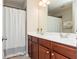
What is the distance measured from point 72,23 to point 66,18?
23 centimetres

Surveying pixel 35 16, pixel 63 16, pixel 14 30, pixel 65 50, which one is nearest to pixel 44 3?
pixel 35 16

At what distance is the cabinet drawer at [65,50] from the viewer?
3.99 feet

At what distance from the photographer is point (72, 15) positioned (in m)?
2.20

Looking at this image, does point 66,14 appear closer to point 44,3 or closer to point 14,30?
point 44,3

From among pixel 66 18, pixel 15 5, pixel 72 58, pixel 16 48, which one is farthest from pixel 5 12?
pixel 72 58

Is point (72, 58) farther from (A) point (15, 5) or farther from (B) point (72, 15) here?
(A) point (15, 5)

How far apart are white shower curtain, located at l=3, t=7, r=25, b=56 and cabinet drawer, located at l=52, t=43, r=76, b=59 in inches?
69.0

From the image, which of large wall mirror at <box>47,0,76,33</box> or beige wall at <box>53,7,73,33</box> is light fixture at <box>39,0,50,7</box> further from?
beige wall at <box>53,7,73,33</box>

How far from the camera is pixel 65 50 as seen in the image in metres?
1.37

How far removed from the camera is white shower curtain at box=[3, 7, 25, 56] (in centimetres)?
299

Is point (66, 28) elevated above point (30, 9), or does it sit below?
below

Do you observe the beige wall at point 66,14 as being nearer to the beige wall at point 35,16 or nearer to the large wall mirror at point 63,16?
the large wall mirror at point 63,16

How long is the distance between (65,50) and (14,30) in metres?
2.10

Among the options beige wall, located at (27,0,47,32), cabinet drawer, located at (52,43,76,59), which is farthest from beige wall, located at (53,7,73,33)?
beige wall, located at (27,0,47,32)
